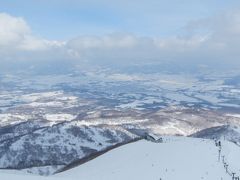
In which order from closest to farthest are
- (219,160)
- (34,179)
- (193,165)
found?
(34,179), (193,165), (219,160)

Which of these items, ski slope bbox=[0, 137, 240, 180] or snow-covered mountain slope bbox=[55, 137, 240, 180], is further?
snow-covered mountain slope bbox=[55, 137, 240, 180]

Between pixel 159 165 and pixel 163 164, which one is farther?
pixel 163 164

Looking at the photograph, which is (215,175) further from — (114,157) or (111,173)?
(114,157)

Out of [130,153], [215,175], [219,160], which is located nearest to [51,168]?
[130,153]

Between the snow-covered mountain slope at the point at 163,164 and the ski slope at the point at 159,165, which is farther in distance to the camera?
the snow-covered mountain slope at the point at 163,164
